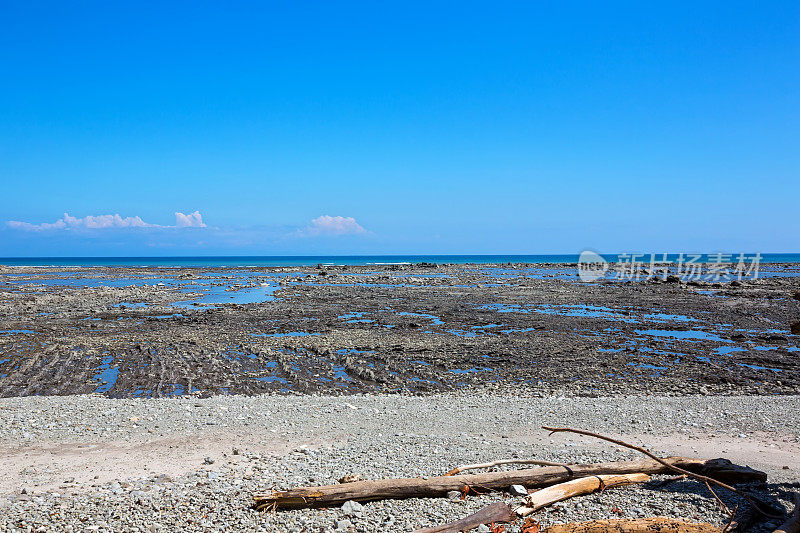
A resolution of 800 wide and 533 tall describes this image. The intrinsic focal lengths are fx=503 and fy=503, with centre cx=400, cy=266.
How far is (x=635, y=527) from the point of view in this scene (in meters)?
5.47

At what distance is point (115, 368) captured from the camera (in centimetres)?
1642

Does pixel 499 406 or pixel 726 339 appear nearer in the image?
pixel 499 406

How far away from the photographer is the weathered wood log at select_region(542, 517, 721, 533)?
5429mm

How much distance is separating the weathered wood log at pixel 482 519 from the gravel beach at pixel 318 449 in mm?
204

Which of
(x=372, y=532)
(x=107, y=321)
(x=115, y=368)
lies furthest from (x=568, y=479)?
(x=107, y=321)

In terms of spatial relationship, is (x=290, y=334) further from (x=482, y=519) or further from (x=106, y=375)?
(x=482, y=519)

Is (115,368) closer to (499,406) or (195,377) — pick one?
(195,377)

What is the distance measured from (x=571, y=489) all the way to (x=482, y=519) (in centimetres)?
151

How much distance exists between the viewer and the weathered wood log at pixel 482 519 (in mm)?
5648

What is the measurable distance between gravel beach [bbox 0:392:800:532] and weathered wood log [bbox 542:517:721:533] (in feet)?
1.74

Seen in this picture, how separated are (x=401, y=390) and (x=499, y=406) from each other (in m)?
3.32
